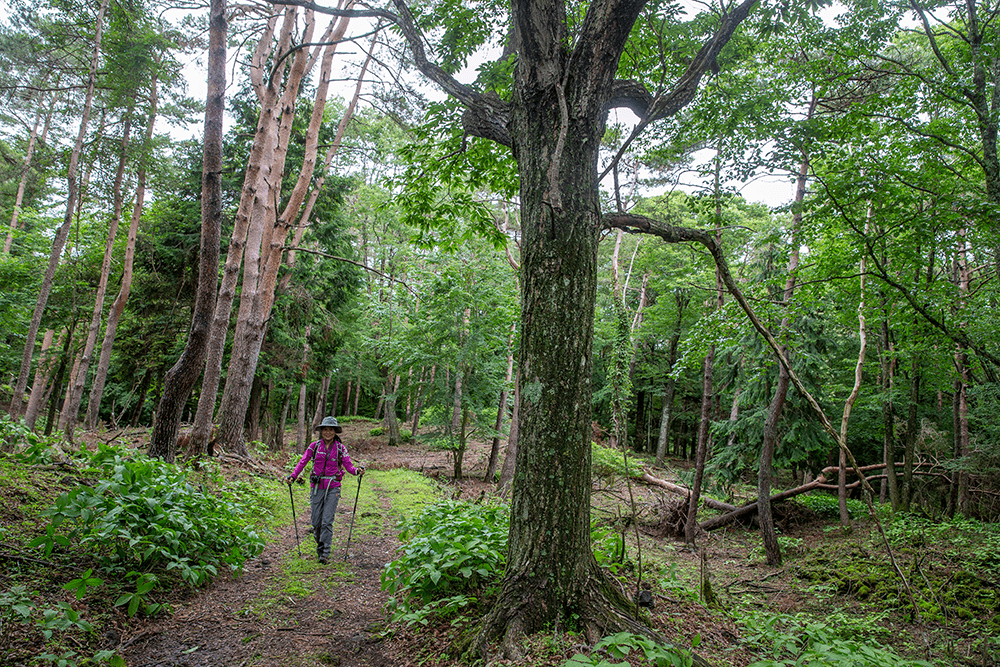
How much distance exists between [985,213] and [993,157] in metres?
0.76

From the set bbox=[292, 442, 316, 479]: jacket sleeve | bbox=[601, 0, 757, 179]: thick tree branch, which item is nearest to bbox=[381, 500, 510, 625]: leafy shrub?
Result: bbox=[292, 442, 316, 479]: jacket sleeve

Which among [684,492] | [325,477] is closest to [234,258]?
[325,477]

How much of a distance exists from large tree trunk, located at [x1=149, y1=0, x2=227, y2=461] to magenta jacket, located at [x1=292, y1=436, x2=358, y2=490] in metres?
1.68

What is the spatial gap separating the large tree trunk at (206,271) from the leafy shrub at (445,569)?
3.74 m

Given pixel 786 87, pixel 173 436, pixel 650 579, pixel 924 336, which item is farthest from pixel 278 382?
pixel 924 336

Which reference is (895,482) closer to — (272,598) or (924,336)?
(924,336)

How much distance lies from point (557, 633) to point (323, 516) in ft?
12.3

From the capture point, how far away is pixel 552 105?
10.6 ft

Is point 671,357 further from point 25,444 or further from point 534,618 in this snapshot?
point 25,444

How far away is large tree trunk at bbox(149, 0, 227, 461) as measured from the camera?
594 cm

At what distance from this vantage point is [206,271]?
6211 millimetres

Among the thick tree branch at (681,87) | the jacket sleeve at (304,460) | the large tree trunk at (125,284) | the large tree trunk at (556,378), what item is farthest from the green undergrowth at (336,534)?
the large tree trunk at (125,284)

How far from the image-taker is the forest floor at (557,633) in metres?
3.10

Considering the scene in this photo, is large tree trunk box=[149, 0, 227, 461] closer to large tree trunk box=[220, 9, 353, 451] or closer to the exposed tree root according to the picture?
large tree trunk box=[220, 9, 353, 451]
